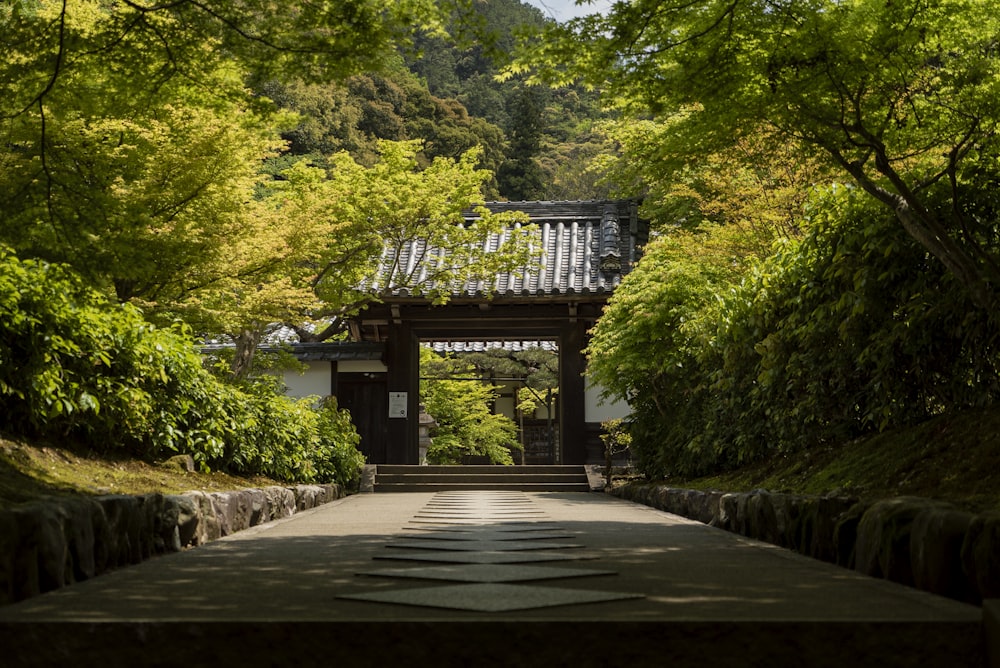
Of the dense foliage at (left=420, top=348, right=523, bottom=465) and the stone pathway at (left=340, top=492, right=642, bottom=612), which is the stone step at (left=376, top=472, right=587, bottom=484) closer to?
the dense foliage at (left=420, top=348, right=523, bottom=465)

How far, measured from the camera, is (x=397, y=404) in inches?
728

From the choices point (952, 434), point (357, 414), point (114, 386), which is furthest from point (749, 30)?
point (357, 414)

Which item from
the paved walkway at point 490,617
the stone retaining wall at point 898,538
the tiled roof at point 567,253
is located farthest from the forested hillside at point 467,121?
the paved walkway at point 490,617

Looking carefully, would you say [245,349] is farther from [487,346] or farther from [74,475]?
[487,346]

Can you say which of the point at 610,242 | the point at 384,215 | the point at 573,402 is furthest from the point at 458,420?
the point at 384,215

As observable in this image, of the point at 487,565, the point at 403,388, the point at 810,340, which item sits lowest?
the point at 487,565

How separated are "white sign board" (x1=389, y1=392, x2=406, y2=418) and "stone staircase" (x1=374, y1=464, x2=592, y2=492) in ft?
5.57

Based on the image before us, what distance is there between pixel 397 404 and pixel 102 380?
1251cm

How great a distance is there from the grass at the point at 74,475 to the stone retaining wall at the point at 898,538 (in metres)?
3.34

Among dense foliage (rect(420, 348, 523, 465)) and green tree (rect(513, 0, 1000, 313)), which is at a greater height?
green tree (rect(513, 0, 1000, 313))

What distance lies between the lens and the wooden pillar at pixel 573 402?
1817 cm

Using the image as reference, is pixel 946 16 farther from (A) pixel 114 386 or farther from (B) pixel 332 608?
(A) pixel 114 386

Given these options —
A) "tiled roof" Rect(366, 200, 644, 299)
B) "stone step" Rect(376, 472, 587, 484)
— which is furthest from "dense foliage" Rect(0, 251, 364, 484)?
"tiled roof" Rect(366, 200, 644, 299)

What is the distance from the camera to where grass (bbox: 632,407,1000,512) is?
4516 mm
